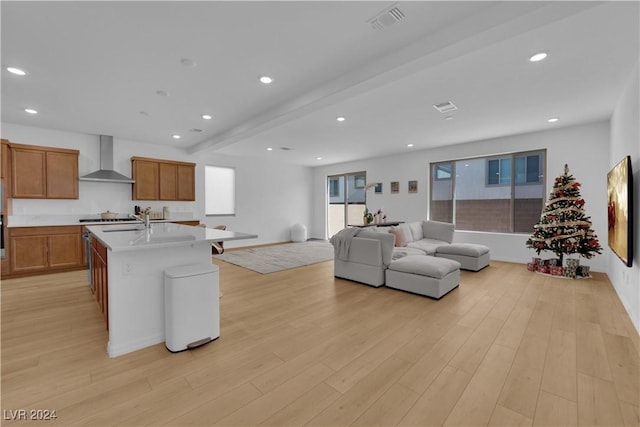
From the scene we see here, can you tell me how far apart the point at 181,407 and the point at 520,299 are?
12.8 feet

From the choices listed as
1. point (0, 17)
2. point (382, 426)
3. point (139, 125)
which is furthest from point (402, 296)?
point (139, 125)

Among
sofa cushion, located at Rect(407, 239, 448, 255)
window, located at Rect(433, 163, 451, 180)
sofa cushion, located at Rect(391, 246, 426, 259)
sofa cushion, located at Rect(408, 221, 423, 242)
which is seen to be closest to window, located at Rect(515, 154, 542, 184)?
window, located at Rect(433, 163, 451, 180)

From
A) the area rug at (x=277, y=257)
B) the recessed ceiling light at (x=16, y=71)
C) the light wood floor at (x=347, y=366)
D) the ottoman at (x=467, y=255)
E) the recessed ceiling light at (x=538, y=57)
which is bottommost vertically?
the light wood floor at (x=347, y=366)

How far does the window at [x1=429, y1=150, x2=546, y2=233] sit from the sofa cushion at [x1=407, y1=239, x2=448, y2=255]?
136 cm

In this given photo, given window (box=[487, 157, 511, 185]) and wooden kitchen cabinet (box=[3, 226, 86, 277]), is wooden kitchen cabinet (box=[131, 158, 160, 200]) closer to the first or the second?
wooden kitchen cabinet (box=[3, 226, 86, 277])

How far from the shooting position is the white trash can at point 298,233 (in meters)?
9.10

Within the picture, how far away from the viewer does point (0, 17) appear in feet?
6.98

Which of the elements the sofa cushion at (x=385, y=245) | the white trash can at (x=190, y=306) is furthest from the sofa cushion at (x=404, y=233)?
the white trash can at (x=190, y=306)

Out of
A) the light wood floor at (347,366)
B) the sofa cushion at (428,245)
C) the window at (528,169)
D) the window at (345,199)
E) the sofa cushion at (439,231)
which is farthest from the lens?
the window at (345,199)

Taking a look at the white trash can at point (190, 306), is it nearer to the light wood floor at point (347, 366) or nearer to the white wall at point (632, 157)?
the light wood floor at point (347, 366)

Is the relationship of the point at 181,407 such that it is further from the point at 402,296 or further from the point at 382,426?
the point at 402,296

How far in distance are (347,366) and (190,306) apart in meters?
1.37

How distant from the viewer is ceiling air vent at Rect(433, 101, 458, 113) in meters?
3.91

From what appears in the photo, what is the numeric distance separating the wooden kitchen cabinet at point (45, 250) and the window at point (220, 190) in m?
2.96
